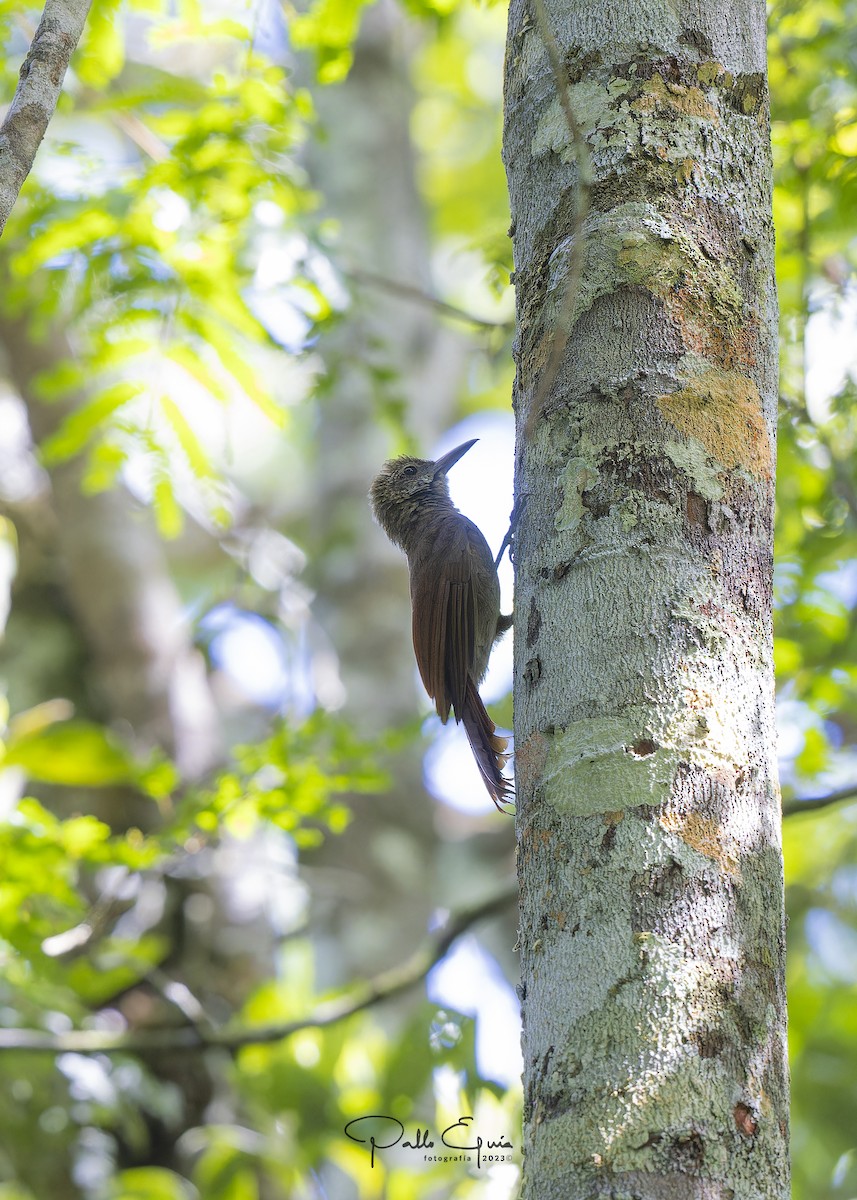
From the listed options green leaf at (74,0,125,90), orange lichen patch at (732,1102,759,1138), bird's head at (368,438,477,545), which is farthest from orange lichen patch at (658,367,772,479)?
bird's head at (368,438,477,545)

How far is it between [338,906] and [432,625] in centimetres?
262

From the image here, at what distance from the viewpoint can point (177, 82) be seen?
13.5ft

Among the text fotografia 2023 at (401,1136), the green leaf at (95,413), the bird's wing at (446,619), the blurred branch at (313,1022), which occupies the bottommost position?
the text fotografia 2023 at (401,1136)

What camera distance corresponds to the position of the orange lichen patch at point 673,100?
198cm

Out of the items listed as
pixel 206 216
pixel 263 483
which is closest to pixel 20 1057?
pixel 206 216

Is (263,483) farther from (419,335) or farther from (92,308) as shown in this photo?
(92,308)

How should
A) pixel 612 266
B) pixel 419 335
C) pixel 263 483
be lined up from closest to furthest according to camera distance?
pixel 612 266
pixel 419 335
pixel 263 483

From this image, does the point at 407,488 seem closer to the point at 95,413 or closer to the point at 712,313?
the point at 95,413

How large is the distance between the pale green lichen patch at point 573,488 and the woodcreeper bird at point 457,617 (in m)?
1.83

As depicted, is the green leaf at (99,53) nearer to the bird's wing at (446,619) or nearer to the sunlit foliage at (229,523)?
the sunlit foliage at (229,523)

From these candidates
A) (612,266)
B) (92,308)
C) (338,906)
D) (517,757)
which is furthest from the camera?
(338,906)

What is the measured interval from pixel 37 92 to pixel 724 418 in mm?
1208

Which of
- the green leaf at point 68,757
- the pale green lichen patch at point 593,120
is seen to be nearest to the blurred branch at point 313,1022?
the green leaf at point 68,757

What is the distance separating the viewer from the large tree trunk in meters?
1.44
